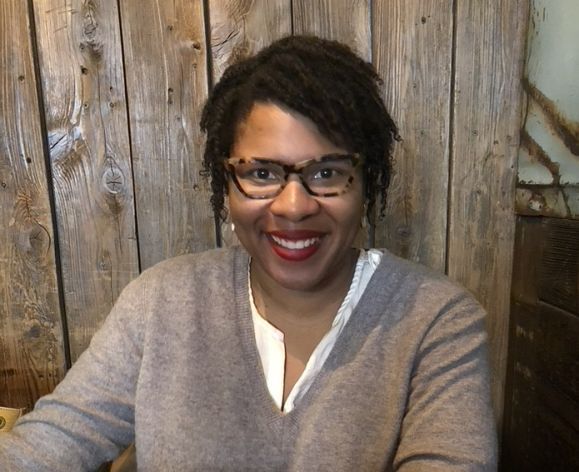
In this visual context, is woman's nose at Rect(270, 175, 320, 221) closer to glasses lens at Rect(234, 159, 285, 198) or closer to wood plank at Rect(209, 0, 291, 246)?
glasses lens at Rect(234, 159, 285, 198)

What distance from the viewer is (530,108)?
1.22 metres

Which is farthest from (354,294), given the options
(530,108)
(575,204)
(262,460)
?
(530,108)

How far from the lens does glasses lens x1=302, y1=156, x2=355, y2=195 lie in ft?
2.87

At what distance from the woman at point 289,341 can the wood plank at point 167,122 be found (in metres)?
0.25

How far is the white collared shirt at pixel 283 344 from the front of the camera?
0.93 m

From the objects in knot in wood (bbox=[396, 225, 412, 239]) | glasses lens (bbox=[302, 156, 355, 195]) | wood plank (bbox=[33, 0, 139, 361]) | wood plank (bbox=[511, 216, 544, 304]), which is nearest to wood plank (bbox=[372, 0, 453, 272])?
knot in wood (bbox=[396, 225, 412, 239])

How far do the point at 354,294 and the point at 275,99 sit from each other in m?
0.40

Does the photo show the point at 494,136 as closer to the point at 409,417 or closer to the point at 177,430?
the point at 409,417

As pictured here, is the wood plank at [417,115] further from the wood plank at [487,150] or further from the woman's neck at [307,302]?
the woman's neck at [307,302]

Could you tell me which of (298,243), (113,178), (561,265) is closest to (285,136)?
(298,243)

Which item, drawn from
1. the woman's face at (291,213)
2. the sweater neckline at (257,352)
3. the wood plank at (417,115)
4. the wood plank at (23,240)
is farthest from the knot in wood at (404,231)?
the wood plank at (23,240)

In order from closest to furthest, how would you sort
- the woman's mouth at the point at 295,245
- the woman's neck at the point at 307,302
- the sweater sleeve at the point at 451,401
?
the sweater sleeve at the point at 451,401, the woman's mouth at the point at 295,245, the woman's neck at the point at 307,302

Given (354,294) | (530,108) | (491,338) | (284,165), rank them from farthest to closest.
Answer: (491,338)
(530,108)
(354,294)
(284,165)

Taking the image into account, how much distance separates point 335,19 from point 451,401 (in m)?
0.88
